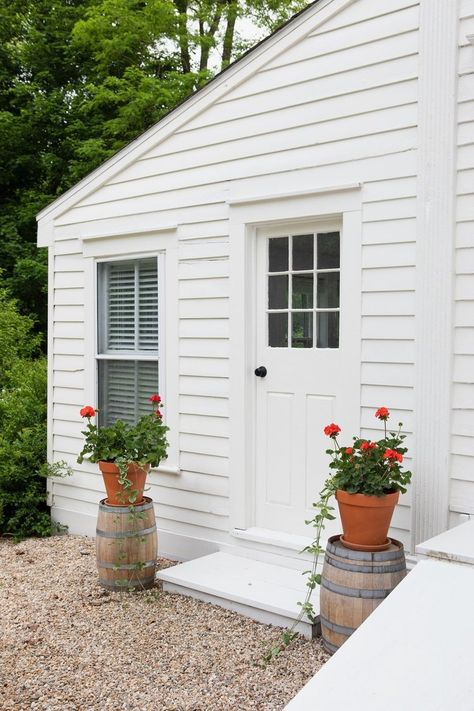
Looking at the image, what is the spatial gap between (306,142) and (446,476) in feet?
6.95

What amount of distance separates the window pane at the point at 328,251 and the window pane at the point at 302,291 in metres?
0.12

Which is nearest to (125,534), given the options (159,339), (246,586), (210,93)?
(246,586)

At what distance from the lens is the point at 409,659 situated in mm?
2305

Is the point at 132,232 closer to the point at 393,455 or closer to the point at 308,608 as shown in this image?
the point at 393,455

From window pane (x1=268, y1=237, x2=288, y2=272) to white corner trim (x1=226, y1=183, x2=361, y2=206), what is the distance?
27 cm

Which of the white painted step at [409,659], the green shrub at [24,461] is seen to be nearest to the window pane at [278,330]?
the white painted step at [409,659]

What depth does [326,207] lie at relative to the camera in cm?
414

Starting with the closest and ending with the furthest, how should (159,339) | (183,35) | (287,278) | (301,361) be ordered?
(301,361), (287,278), (159,339), (183,35)

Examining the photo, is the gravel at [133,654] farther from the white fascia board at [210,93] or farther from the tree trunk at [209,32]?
the tree trunk at [209,32]

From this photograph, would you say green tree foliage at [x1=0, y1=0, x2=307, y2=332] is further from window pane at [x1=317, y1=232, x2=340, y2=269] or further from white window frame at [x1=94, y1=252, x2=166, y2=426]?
window pane at [x1=317, y1=232, x2=340, y2=269]

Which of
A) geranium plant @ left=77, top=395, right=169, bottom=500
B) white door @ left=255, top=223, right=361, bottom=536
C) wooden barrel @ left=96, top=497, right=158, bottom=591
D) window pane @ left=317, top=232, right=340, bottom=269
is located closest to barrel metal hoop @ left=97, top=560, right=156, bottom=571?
wooden barrel @ left=96, top=497, right=158, bottom=591

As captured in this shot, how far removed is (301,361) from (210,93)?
1.93 metres

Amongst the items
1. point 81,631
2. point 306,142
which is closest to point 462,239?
point 306,142

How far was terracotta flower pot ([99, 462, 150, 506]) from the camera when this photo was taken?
4375mm
